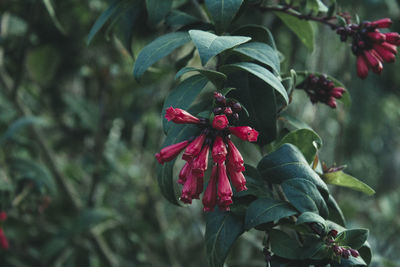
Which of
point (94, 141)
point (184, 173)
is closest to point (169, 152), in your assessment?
point (184, 173)

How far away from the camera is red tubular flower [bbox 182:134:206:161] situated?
82cm

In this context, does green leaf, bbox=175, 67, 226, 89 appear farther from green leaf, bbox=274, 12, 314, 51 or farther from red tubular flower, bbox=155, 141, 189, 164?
green leaf, bbox=274, 12, 314, 51

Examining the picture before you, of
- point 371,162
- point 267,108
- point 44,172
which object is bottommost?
point 371,162

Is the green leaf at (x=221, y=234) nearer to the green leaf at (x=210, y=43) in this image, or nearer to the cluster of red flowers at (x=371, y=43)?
the green leaf at (x=210, y=43)

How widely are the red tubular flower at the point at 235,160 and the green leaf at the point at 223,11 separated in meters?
0.25

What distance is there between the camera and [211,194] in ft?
2.93

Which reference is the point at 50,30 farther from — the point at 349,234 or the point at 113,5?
the point at 349,234

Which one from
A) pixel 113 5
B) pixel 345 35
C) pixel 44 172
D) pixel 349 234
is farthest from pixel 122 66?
pixel 349 234

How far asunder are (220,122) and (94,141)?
1.87 m

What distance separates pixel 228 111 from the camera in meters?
0.79

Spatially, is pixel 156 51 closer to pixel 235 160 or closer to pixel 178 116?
pixel 178 116

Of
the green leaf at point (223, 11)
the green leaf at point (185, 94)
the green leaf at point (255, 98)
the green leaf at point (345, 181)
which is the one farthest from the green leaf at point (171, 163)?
the green leaf at point (345, 181)

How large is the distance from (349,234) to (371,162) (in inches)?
199

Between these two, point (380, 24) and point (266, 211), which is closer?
point (266, 211)
